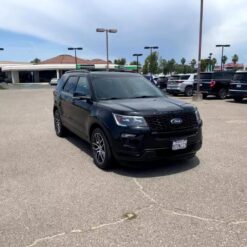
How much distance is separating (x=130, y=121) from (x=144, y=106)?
474 millimetres

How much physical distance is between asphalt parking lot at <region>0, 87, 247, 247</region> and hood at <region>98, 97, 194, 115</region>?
1.05 m

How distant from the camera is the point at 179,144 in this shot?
490 cm

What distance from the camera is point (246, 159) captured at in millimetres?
5816

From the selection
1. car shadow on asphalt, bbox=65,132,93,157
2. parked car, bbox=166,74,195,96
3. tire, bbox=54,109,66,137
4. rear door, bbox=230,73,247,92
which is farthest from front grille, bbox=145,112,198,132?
parked car, bbox=166,74,195,96

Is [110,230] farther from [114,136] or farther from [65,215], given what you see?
[114,136]

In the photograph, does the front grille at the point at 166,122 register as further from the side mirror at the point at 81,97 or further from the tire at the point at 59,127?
the tire at the point at 59,127

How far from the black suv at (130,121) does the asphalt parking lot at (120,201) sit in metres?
0.42

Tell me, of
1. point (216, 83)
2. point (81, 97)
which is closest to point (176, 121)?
point (81, 97)

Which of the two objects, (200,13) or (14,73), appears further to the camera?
(14,73)

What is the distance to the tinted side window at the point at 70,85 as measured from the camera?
699 cm

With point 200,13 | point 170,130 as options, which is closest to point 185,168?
point 170,130

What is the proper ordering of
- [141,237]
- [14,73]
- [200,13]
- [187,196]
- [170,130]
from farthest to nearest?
1. [14,73]
2. [200,13]
3. [170,130]
4. [187,196]
5. [141,237]

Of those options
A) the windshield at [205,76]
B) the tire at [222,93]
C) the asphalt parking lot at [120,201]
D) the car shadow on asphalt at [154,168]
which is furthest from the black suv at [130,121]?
the tire at [222,93]

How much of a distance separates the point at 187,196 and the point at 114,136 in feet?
4.79
